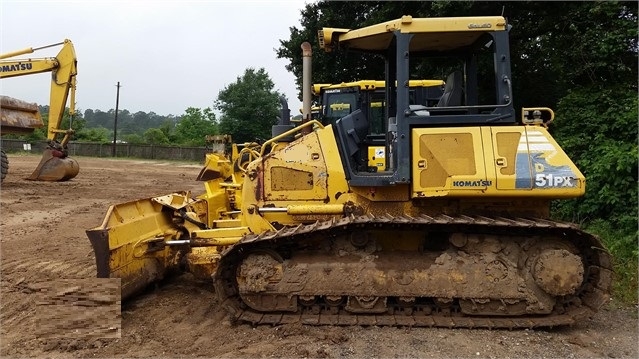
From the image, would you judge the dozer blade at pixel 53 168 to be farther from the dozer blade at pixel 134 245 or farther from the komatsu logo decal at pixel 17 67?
the dozer blade at pixel 134 245

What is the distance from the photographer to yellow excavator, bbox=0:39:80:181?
15867 mm

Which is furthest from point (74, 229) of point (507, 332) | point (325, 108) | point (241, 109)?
point (241, 109)

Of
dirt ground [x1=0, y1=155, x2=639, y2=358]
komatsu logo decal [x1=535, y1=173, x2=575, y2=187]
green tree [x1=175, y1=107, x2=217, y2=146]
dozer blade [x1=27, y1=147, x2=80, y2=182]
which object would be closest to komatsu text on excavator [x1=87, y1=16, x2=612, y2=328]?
komatsu logo decal [x1=535, y1=173, x2=575, y2=187]

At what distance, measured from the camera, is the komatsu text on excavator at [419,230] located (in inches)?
171

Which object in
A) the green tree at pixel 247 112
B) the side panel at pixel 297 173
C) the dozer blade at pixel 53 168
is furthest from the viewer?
the green tree at pixel 247 112

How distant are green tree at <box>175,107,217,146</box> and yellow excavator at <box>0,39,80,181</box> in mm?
41435

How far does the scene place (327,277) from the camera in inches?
175

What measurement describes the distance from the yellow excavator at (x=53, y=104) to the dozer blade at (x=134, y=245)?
12.3m

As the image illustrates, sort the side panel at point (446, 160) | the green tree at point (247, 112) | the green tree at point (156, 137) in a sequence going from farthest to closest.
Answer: the green tree at point (156, 137) → the green tree at point (247, 112) → the side panel at point (446, 160)

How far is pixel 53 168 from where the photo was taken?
15992 millimetres

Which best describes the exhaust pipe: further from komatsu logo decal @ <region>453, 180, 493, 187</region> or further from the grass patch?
the grass patch

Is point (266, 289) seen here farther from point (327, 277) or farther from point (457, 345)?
point (457, 345)

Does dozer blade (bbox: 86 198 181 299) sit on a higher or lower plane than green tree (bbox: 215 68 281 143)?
lower

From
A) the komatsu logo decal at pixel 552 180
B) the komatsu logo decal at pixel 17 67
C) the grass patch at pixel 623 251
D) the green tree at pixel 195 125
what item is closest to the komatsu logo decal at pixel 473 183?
the komatsu logo decal at pixel 552 180
